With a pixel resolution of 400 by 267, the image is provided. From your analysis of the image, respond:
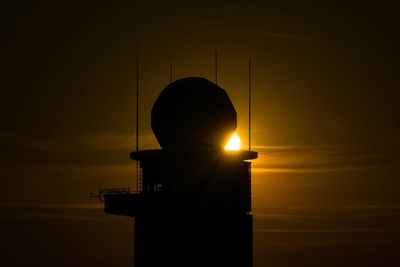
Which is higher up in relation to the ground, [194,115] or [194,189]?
[194,115]

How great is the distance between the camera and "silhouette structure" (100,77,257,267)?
197 ft

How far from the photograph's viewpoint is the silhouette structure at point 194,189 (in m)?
60.1

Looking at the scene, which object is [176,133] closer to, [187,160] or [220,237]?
[187,160]

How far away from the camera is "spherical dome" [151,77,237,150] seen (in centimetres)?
5975

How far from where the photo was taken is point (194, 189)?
61.8 metres

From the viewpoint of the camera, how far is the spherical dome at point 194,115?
59.8m

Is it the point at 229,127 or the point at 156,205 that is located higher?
the point at 229,127

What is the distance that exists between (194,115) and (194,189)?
5.37m

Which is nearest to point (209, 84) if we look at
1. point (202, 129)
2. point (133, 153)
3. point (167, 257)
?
point (202, 129)

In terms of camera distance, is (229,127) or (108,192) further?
(108,192)

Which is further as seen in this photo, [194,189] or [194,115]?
[194,189]

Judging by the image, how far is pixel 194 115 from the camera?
196 ft

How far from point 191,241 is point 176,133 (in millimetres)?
7302

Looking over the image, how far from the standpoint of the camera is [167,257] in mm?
61344
